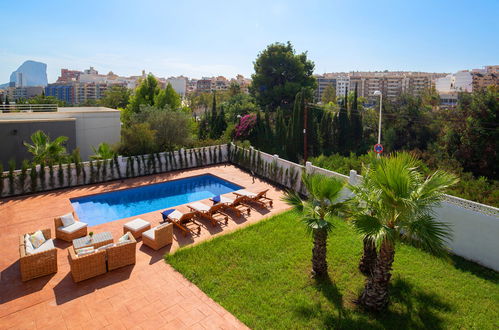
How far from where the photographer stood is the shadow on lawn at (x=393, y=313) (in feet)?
18.9

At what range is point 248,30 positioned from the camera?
19984 millimetres

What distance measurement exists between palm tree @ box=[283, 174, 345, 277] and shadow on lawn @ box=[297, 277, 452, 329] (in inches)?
27.7

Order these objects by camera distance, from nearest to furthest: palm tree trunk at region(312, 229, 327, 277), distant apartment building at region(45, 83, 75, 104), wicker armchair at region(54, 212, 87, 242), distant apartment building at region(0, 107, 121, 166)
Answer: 1. palm tree trunk at region(312, 229, 327, 277)
2. wicker armchair at region(54, 212, 87, 242)
3. distant apartment building at region(0, 107, 121, 166)
4. distant apartment building at region(45, 83, 75, 104)

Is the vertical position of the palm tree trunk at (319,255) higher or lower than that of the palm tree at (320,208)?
lower

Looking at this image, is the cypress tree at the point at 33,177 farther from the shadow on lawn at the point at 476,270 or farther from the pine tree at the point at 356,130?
the pine tree at the point at 356,130

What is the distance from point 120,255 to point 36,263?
1.80m

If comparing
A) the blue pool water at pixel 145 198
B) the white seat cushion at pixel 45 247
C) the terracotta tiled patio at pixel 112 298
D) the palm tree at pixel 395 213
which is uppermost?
the palm tree at pixel 395 213

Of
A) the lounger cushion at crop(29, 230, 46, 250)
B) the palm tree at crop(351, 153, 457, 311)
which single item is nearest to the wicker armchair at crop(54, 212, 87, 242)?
the lounger cushion at crop(29, 230, 46, 250)

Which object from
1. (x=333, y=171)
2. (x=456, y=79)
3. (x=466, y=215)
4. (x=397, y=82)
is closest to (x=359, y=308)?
(x=466, y=215)

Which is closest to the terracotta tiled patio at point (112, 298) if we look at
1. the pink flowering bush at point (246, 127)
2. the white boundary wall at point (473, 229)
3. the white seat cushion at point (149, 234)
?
the white seat cushion at point (149, 234)

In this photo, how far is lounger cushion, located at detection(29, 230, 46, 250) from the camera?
7.77 metres

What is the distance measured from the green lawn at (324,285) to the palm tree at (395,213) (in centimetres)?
44

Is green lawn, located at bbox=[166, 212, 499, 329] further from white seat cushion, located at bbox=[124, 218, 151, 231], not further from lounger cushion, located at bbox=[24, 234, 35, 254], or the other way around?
lounger cushion, located at bbox=[24, 234, 35, 254]

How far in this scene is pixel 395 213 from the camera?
5.59 meters
